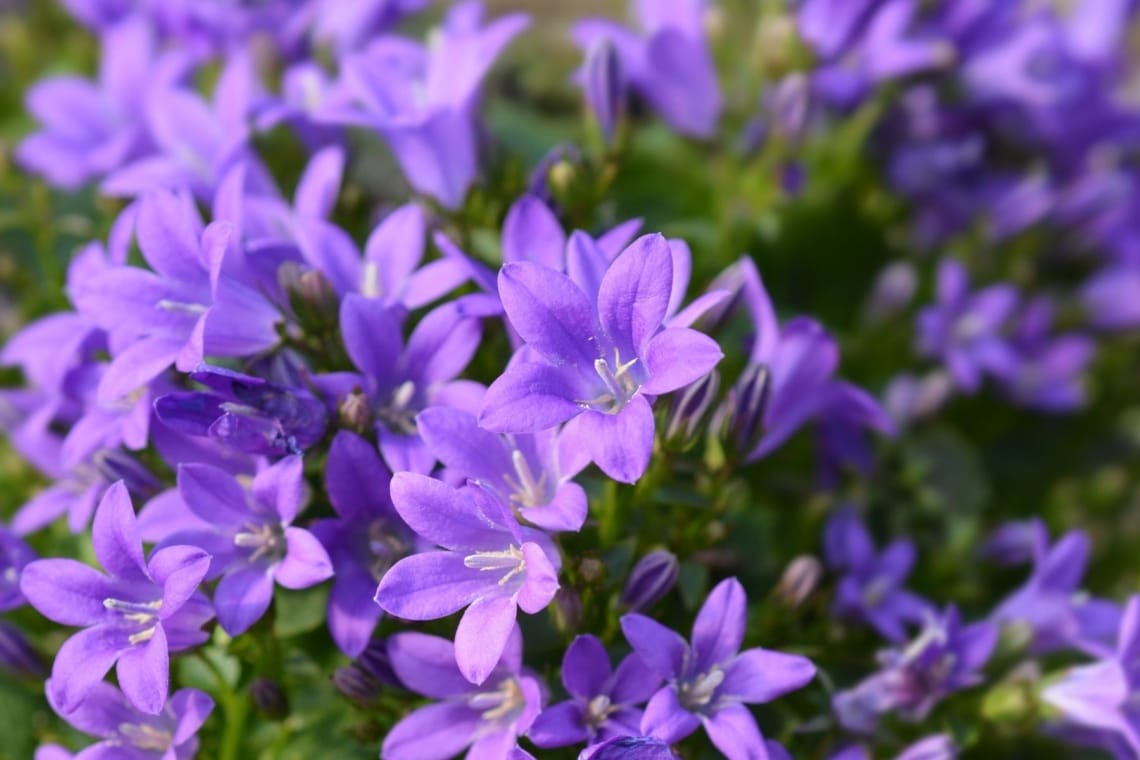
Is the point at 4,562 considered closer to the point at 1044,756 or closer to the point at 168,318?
the point at 168,318

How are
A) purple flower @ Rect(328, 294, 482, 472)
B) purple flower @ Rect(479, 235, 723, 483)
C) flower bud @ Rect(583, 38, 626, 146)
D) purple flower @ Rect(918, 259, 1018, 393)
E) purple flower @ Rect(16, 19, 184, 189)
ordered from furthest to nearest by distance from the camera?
1. purple flower @ Rect(918, 259, 1018, 393)
2. purple flower @ Rect(16, 19, 184, 189)
3. flower bud @ Rect(583, 38, 626, 146)
4. purple flower @ Rect(328, 294, 482, 472)
5. purple flower @ Rect(479, 235, 723, 483)

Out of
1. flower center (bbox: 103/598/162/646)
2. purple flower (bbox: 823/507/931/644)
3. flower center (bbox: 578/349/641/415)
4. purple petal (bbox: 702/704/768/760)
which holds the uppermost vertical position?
flower center (bbox: 578/349/641/415)

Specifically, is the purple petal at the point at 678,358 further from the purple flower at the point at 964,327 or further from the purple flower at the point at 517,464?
the purple flower at the point at 964,327

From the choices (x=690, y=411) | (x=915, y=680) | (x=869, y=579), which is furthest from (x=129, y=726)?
(x=869, y=579)

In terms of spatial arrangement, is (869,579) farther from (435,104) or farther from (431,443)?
(435,104)

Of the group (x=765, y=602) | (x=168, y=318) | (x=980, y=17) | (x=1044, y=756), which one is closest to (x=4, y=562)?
(x=168, y=318)

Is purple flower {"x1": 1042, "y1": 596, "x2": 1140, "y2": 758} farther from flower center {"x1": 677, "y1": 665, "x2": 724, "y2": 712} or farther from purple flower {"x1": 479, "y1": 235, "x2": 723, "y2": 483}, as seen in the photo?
purple flower {"x1": 479, "y1": 235, "x2": 723, "y2": 483}

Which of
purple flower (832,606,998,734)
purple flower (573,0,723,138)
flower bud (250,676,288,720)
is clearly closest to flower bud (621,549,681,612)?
purple flower (832,606,998,734)
